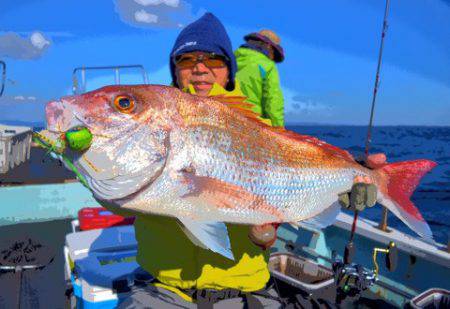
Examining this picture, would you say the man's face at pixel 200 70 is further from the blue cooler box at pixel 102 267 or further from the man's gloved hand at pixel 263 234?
the blue cooler box at pixel 102 267

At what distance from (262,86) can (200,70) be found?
1.81 meters

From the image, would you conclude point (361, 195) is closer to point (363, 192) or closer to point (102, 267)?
point (363, 192)

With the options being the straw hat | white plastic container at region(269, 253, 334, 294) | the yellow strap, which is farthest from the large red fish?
the straw hat

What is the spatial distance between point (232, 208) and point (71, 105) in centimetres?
93

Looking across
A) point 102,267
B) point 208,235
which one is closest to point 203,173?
point 208,235

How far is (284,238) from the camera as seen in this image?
19.4 ft

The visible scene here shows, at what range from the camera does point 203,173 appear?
1886mm

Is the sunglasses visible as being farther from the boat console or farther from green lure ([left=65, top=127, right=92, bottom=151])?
the boat console

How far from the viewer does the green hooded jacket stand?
4039 mm

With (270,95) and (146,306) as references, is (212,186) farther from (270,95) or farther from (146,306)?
(270,95)

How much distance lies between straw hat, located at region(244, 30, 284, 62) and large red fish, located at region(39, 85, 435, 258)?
2.63 metres

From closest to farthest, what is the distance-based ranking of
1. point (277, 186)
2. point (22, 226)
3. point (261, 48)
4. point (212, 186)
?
point (212, 186), point (277, 186), point (261, 48), point (22, 226)

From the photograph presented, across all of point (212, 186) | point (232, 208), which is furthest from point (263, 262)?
point (212, 186)

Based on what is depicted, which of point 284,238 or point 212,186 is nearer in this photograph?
point 212,186
